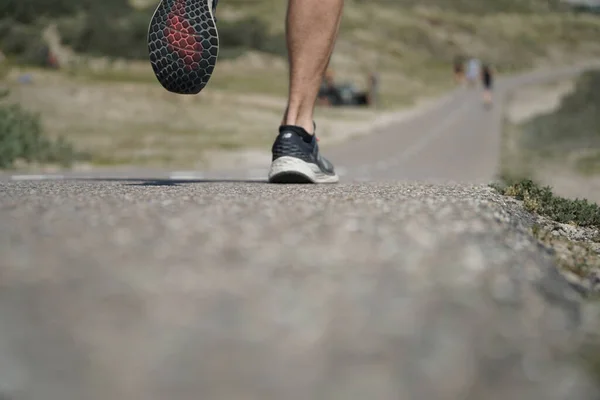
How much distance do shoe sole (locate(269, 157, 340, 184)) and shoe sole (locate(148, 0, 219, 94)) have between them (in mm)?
565

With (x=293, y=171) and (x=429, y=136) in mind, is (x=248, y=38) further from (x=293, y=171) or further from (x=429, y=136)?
(x=293, y=171)

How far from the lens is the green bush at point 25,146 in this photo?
11461 mm

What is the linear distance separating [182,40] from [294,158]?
761 millimetres

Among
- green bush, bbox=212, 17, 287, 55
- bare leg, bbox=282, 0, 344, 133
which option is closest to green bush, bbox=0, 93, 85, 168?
bare leg, bbox=282, 0, 344, 133

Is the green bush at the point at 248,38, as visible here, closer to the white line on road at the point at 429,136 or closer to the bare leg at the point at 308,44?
the white line on road at the point at 429,136

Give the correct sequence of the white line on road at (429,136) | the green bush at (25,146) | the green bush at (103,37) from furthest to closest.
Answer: the green bush at (103,37) < the white line on road at (429,136) < the green bush at (25,146)

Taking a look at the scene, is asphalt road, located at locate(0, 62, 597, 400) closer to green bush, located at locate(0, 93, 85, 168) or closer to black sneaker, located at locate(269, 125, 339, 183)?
black sneaker, located at locate(269, 125, 339, 183)

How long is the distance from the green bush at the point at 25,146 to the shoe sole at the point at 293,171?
7.26 m

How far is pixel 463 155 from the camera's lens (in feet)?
47.4

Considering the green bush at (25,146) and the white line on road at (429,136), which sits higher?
the white line on road at (429,136)

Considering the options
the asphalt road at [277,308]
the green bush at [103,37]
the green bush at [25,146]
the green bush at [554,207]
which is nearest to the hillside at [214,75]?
the green bush at [103,37]

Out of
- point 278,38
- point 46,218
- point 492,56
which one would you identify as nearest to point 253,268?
point 46,218

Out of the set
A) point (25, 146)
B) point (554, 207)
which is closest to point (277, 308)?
point (554, 207)

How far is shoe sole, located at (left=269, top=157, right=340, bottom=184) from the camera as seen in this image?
13.5 feet
